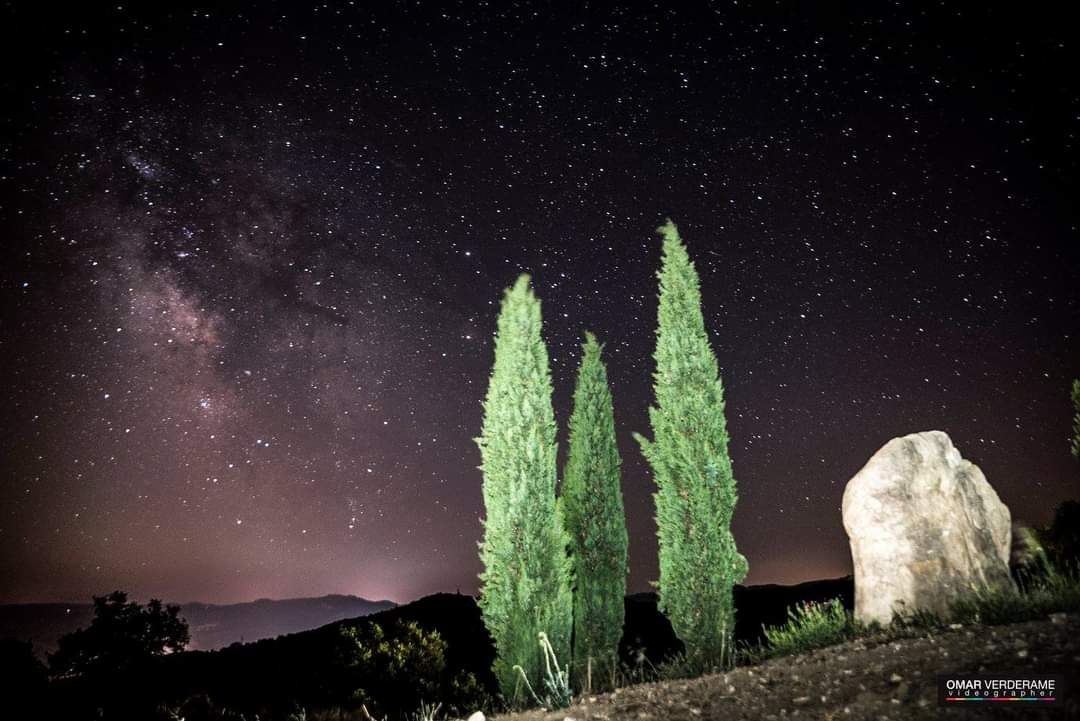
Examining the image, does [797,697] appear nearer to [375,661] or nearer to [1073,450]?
[1073,450]

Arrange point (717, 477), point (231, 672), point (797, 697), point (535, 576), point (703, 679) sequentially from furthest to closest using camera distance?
point (231, 672), point (717, 477), point (535, 576), point (703, 679), point (797, 697)

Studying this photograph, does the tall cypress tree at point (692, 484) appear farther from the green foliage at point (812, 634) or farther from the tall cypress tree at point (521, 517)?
the tall cypress tree at point (521, 517)

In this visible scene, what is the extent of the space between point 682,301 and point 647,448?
8.64 ft

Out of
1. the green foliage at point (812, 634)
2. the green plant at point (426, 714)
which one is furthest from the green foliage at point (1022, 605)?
the green plant at point (426, 714)

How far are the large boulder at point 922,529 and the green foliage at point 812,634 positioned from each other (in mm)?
420

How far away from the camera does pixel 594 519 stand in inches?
387

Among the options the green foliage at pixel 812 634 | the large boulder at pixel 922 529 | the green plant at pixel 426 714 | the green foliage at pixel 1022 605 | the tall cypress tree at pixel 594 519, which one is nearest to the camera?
the green foliage at pixel 1022 605

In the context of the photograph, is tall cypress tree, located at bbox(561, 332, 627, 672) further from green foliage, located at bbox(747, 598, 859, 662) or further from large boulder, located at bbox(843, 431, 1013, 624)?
large boulder, located at bbox(843, 431, 1013, 624)

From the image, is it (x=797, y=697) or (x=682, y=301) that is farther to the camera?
(x=682, y=301)

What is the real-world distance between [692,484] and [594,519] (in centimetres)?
200

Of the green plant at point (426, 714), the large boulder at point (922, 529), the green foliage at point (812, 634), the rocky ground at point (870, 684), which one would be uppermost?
the large boulder at point (922, 529)

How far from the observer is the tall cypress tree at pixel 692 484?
8.30 m

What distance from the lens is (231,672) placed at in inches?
552

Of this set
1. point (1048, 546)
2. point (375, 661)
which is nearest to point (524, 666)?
point (375, 661)
